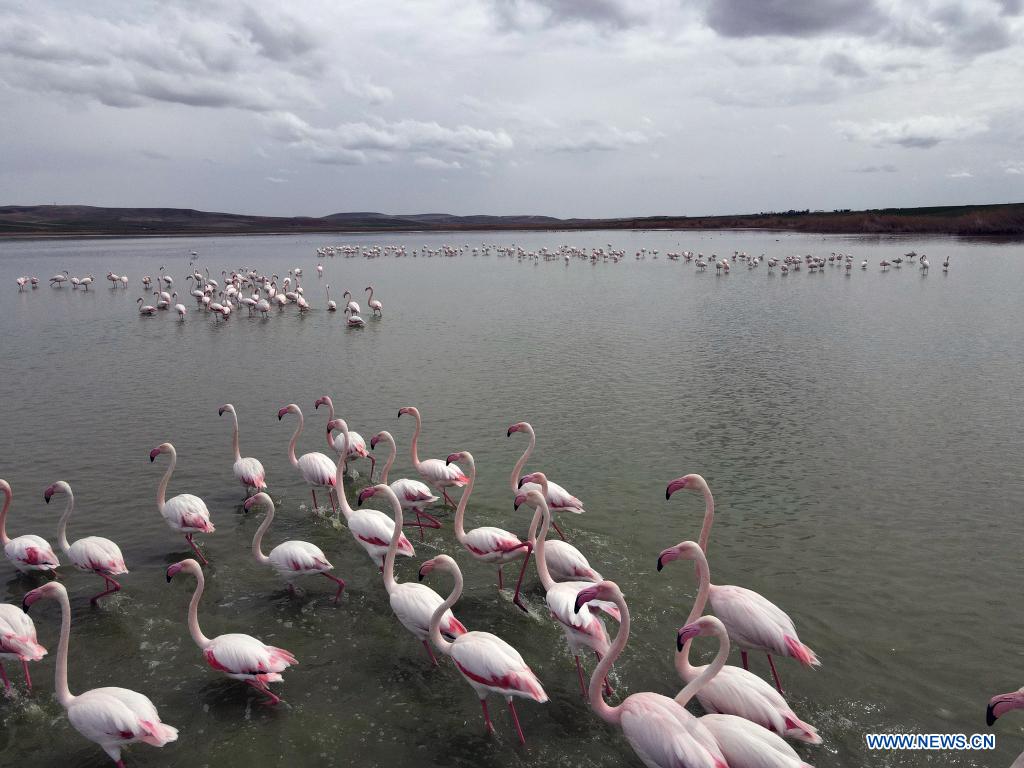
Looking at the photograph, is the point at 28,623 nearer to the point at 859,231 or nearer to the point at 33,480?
the point at 33,480

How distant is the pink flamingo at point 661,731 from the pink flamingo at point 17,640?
5401 millimetres

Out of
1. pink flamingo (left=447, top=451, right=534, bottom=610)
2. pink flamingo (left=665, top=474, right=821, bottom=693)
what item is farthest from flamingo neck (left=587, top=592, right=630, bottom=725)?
pink flamingo (left=447, top=451, right=534, bottom=610)

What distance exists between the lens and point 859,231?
100375mm

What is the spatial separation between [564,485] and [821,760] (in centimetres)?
597

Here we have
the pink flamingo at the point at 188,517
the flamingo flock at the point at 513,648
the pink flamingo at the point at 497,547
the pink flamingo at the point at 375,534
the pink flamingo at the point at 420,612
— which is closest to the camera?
the flamingo flock at the point at 513,648

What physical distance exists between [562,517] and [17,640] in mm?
6728

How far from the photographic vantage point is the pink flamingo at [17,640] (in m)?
6.43

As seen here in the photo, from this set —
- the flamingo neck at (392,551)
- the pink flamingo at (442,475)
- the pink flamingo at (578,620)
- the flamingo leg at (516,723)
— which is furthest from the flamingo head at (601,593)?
the pink flamingo at (442,475)

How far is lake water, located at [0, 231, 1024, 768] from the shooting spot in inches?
245

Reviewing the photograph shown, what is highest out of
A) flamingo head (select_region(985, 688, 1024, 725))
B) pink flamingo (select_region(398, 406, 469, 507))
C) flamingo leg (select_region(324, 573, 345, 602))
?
flamingo head (select_region(985, 688, 1024, 725))

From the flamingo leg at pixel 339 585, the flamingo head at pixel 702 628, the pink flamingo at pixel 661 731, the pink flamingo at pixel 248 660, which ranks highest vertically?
the flamingo head at pixel 702 628

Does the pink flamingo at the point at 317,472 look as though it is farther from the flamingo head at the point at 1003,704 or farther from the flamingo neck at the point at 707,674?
the flamingo head at the point at 1003,704

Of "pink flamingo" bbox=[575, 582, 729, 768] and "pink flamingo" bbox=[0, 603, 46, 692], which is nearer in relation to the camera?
"pink flamingo" bbox=[575, 582, 729, 768]

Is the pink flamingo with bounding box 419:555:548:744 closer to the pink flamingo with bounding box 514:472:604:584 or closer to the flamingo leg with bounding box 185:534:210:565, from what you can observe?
the pink flamingo with bounding box 514:472:604:584
